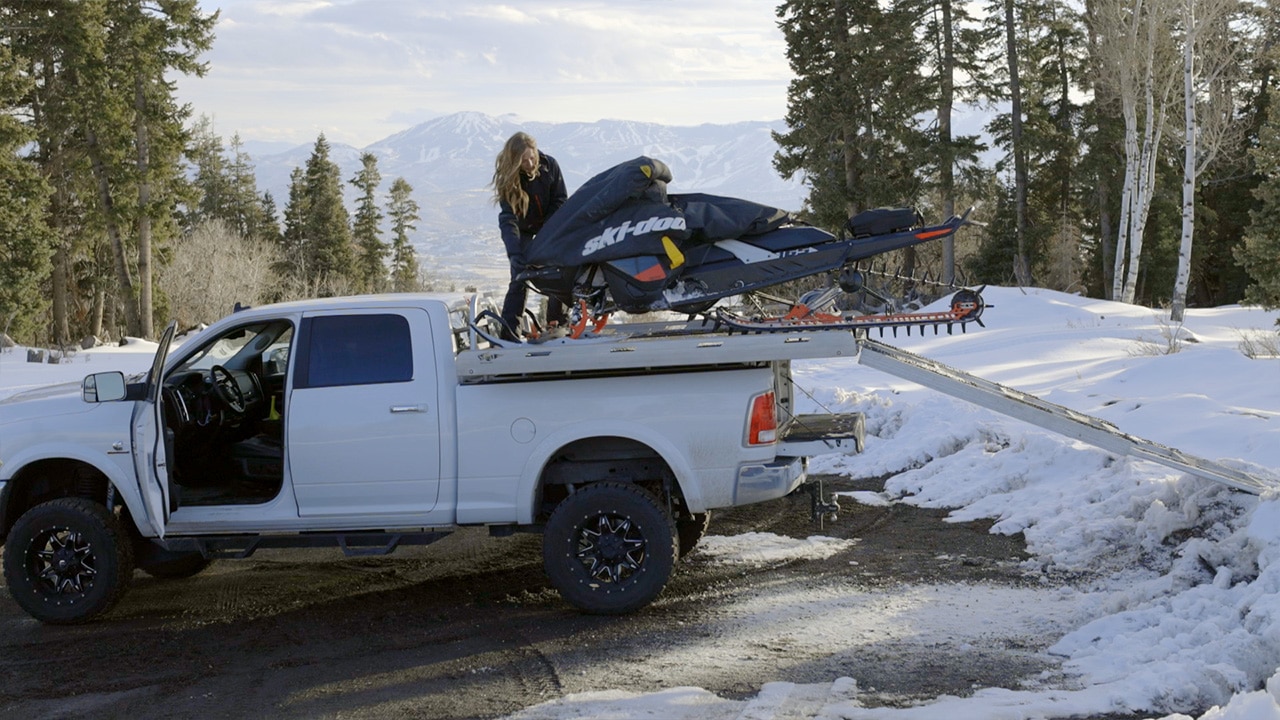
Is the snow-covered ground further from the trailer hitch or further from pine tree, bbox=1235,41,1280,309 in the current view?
pine tree, bbox=1235,41,1280,309

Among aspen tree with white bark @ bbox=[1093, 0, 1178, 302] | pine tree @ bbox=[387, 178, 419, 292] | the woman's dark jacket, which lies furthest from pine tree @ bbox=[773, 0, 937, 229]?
pine tree @ bbox=[387, 178, 419, 292]

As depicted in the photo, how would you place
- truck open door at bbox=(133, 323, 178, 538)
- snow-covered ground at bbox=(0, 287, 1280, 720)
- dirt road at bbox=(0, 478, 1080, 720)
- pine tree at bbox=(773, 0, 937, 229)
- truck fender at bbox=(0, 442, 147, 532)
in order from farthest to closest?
pine tree at bbox=(773, 0, 937, 229) → truck fender at bbox=(0, 442, 147, 532) → truck open door at bbox=(133, 323, 178, 538) → dirt road at bbox=(0, 478, 1080, 720) → snow-covered ground at bbox=(0, 287, 1280, 720)

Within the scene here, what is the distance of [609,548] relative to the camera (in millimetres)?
6863

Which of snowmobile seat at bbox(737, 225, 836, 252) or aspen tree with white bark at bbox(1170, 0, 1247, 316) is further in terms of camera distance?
aspen tree with white bark at bbox(1170, 0, 1247, 316)

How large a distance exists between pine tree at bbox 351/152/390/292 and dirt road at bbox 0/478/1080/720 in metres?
68.9

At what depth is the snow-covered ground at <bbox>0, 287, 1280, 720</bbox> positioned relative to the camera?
520 centimetres

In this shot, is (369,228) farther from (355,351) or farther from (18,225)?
(355,351)

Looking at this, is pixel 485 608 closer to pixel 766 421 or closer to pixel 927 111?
pixel 766 421

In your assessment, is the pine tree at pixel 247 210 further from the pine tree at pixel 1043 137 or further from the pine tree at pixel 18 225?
the pine tree at pixel 1043 137

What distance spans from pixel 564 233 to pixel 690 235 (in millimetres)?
826

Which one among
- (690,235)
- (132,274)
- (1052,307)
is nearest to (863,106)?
(1052,307)

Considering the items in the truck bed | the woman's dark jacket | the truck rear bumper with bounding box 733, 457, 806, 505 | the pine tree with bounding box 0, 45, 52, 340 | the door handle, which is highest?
the pine tree with bounding box 0, 45, 52, 340

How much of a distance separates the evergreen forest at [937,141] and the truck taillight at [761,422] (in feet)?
82.6

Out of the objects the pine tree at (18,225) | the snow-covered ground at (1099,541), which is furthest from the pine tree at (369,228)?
the snow-covered ground at (1099,541)
